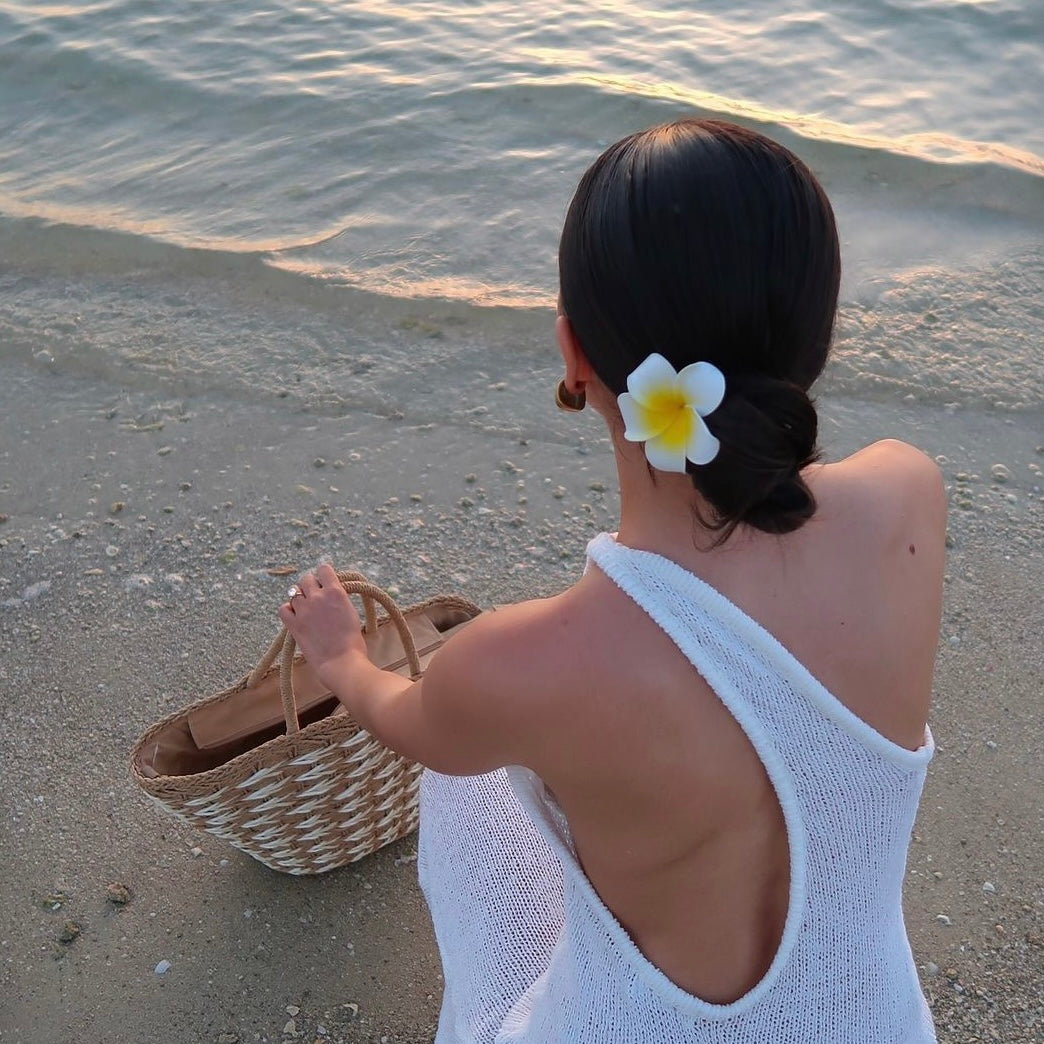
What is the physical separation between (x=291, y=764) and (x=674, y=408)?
108cm

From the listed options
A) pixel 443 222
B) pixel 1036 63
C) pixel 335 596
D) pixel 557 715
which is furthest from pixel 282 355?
pixel 1036 63

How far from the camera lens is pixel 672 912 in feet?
4.45

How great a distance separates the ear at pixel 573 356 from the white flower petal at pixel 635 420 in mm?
111

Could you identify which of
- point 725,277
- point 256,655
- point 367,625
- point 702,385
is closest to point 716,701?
point 702,385

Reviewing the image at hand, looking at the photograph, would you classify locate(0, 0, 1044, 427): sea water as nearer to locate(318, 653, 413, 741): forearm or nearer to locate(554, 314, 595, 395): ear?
locate(318, 653, 413, 741): forearm

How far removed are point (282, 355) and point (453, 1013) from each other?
299 centimetres

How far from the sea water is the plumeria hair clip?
259 centimetres

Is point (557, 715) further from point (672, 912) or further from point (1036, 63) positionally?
point (1036, 63)

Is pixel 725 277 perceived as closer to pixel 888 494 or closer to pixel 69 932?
pixel 888 494

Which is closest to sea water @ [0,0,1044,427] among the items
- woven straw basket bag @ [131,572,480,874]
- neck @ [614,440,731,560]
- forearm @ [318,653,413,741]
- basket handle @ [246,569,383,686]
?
basket handle @ [246,569,383,686]

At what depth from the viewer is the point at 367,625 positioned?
217 centimetres

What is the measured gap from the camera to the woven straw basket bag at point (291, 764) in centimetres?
188

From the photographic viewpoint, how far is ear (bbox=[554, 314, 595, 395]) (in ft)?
4.15

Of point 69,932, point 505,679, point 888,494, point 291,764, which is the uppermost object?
point 888,494
